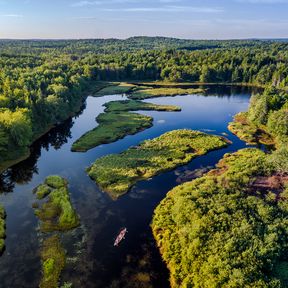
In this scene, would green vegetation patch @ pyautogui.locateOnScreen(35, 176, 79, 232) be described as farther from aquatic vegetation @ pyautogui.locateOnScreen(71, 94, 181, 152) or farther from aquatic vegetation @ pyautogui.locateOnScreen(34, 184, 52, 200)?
aquatic vegetation @ pyautogui.locateOnScreen(71, 94, 181, 152)

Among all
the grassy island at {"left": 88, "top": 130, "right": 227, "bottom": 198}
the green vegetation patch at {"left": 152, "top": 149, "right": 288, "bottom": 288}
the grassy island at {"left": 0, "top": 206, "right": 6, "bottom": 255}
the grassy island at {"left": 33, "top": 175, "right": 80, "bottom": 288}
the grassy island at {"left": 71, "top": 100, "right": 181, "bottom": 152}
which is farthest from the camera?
the grassy island at {"left": 71, "top": 100, "right": 181, "bottom": 152}

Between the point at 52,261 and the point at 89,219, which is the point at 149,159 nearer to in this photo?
the point at 89,219

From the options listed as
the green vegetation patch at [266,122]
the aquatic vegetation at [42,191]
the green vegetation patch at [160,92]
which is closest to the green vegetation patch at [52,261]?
the aquatic vegetation at [42,191]

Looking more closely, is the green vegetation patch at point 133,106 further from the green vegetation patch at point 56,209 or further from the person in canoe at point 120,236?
the person in canoe at point 120,236

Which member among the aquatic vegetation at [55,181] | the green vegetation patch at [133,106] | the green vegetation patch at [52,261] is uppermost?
the green vegetation patch at [52,261]

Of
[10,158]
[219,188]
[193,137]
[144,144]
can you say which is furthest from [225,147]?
[10,158]

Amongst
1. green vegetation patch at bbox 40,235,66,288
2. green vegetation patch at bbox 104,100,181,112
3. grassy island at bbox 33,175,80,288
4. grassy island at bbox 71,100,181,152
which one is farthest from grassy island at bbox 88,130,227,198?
green vegetation patch at bbox 104,100,181,112
